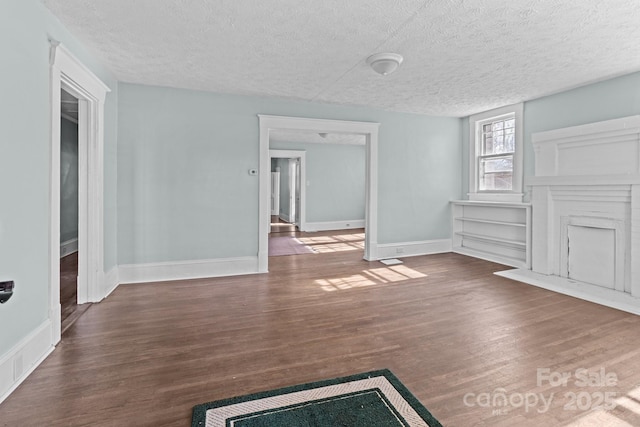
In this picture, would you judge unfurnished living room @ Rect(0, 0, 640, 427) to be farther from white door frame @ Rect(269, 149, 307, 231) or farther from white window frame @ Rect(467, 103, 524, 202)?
white door frame @ Rect(269, 149, 307, 231)

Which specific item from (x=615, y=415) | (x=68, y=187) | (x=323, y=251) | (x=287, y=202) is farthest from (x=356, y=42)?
(x=287, y=202)

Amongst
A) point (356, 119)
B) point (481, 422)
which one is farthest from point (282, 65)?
point (481, 422)

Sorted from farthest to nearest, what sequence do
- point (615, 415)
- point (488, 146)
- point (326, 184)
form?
point (326, 184) → point (488, 146) → point (615, 415)

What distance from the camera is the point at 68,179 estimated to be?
Answer: 6102 millimetres

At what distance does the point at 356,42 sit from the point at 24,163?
2727mm

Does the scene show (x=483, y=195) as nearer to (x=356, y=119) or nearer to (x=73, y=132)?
(x=356, y=119)

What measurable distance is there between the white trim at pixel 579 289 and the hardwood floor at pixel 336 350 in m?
0.19

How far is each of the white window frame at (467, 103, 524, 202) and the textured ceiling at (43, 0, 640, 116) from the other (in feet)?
2.54

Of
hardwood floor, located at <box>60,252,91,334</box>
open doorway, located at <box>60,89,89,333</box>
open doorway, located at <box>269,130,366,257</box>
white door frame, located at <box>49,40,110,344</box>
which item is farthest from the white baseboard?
open doorway, located at <box>269,130,366,257</box>

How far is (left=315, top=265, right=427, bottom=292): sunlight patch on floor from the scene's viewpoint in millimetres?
4055

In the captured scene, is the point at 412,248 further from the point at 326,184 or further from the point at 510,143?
the point at 326,184

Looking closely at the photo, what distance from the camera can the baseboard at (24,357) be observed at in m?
1.84

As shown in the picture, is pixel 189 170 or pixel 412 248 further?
pixel 412 248

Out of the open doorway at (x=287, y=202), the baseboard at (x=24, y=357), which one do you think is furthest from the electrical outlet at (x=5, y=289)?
the open doorway at (x=287, y=202)
